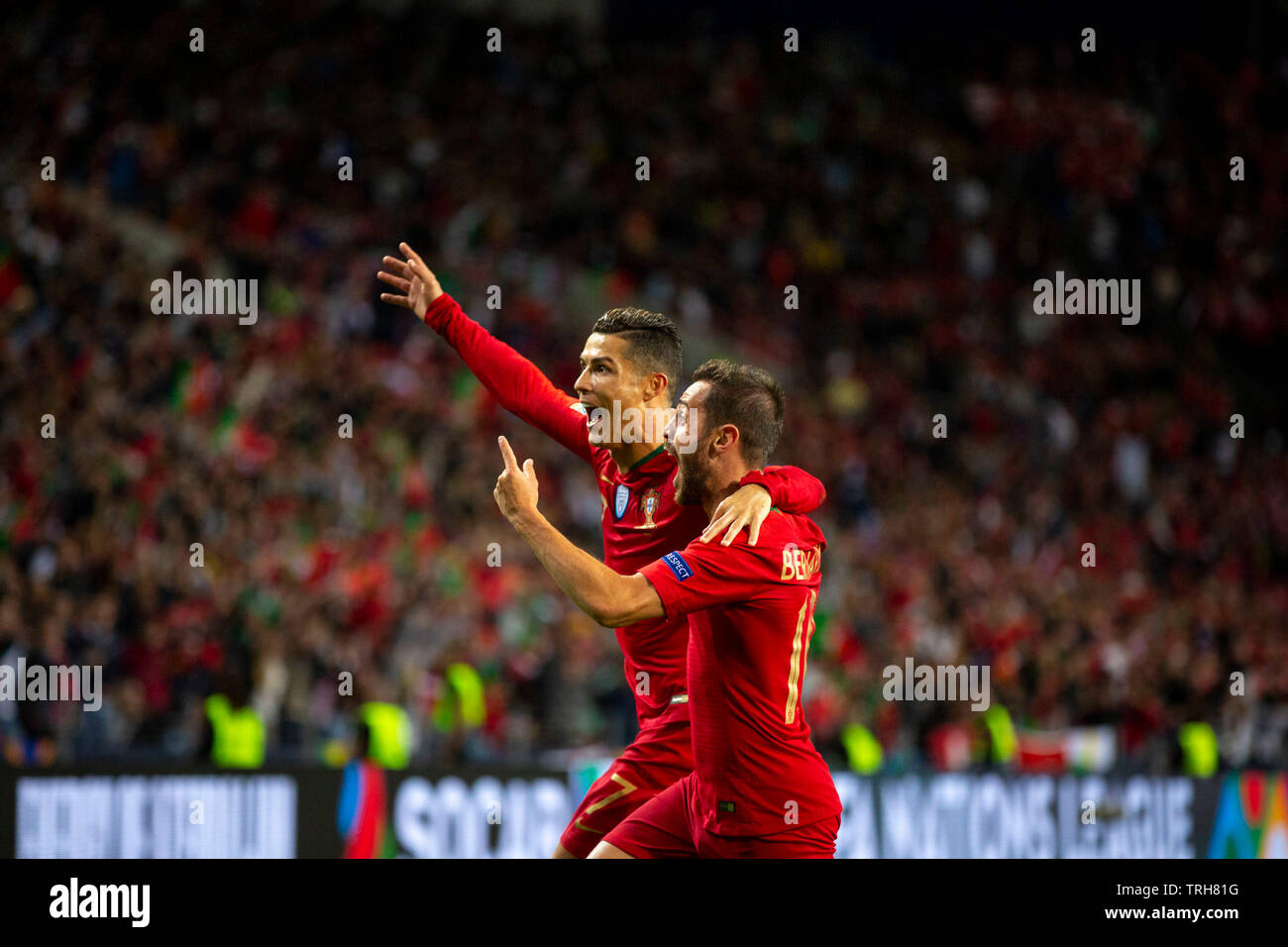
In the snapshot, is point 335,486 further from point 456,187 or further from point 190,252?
point 456,187

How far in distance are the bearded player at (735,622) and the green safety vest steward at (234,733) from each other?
619cm

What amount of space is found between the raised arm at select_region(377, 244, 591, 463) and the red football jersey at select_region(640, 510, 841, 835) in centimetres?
147

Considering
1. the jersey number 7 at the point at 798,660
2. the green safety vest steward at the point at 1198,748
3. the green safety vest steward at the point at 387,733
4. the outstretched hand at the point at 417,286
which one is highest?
the outstretched hand at the point at 417,286

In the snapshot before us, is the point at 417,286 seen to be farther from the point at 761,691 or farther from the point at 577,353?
the point at 577,353

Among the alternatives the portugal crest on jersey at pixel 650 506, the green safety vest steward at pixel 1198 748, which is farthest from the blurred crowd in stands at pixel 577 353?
the portugal crest on jersey at pixel 650 506

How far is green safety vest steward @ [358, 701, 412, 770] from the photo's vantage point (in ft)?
34.9

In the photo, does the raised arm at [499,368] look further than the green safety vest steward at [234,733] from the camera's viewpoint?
No

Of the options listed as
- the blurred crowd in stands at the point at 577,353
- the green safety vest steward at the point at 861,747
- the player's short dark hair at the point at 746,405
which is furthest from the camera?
the green safety vest steward at the point at 861,747

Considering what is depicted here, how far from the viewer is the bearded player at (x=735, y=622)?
13.5 feet

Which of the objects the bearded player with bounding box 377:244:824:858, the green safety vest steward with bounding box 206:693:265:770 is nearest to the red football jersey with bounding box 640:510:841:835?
the bearded player with bounding box 377:244:824:858

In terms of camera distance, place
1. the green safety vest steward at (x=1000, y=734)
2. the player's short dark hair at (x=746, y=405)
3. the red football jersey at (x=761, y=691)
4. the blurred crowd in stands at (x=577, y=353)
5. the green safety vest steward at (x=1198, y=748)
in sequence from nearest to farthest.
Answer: the red football jersey at (x=761, y=691)
the player's short dark hair at (x=746, y=405)
the blurred crowd in stands at (x=577, y=353)
the green safety vest steward at (x=1198, y=748)
the green safety vest steward at (x=1000, y=734)

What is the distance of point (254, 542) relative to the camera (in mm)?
11984

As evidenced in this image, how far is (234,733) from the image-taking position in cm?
1030

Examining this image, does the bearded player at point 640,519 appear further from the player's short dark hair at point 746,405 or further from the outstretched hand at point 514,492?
the outstretched hand at point 514,492
